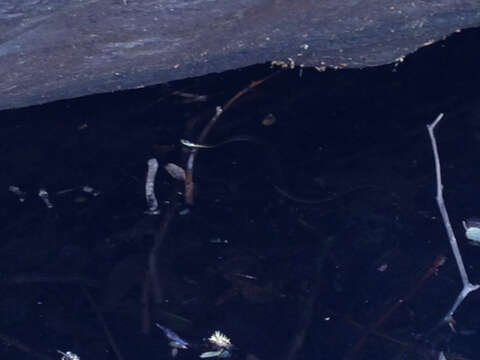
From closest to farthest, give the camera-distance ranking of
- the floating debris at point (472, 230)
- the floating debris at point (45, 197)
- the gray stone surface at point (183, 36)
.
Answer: the gray stone surface at point (183, 36)
the floating debris at point (472, 230)
the floating debris at point (45, 197)

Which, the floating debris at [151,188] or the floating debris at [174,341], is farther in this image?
the floating debris at [151,188]

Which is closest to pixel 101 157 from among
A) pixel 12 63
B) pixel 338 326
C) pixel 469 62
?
pixel 12 63

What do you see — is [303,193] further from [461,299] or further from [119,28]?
[119,28]

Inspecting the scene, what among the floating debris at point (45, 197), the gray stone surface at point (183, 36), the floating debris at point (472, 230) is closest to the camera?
the gray stone surface at point (183, 36)

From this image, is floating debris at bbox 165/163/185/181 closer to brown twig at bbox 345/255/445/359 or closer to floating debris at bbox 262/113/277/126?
floating debris at bbox 262/113/277/126

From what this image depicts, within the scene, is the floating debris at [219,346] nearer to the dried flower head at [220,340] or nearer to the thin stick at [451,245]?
the dried flower head at [220,340]

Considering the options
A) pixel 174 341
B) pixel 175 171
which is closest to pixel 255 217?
pixel 175 171

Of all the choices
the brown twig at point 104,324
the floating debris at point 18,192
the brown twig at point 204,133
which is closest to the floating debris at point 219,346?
the brown twig at point 104,324
